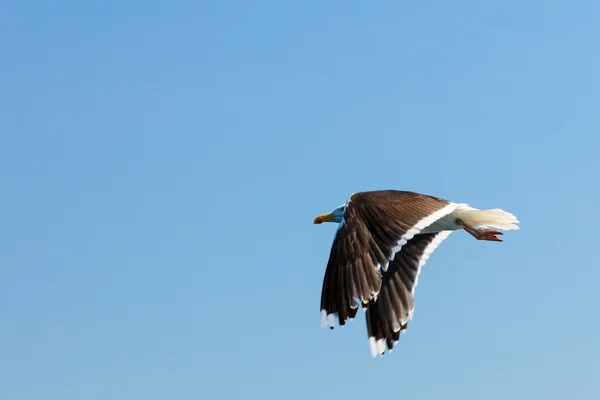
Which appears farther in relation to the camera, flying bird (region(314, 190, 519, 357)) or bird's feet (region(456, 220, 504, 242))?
bird's feet (region(456, 220, 504, 242))

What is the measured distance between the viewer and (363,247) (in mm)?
15781

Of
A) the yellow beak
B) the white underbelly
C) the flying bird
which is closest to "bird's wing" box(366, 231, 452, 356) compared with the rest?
the flying bird

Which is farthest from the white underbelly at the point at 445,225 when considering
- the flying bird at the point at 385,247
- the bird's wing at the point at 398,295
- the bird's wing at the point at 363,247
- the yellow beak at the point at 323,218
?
the yellow beak at the point at 323,218

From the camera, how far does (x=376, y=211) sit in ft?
55.1

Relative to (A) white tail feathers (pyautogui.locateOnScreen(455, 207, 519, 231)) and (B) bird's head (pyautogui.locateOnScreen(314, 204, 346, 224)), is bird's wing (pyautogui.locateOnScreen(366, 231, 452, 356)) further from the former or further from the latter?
(B) bird's head (pyautogui.locateOnScreen(314, 204, 346, 224))

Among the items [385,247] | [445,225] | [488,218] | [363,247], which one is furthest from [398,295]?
[363,247]

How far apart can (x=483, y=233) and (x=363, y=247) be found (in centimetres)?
531

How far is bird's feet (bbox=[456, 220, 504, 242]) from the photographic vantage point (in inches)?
790

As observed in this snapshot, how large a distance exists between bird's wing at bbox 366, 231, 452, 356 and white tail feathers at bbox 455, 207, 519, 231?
989 mm

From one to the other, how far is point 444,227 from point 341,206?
3.34m

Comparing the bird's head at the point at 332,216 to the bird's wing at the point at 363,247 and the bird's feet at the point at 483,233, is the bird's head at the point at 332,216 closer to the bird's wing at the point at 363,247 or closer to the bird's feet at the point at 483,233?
the bird's feet at the point at 483,233

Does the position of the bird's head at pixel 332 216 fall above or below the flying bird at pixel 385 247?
above

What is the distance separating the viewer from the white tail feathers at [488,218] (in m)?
19.8

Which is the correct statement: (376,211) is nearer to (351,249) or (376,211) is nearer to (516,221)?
(351,249)
